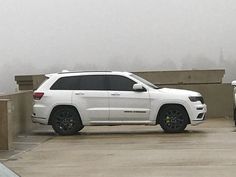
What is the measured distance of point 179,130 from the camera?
Answer: 647 inches

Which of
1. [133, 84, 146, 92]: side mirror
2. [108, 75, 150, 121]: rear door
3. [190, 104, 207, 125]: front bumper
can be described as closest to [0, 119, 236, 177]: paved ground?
[190, 104, 207, 125]: front bumper

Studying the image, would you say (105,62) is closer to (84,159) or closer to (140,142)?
(140,142)

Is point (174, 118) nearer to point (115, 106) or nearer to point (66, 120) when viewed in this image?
point (115, 106)

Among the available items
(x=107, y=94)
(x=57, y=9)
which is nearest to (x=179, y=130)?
(x=107, y=94)

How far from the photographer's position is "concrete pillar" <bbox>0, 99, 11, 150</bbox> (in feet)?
43.7

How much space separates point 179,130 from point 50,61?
49.0ft

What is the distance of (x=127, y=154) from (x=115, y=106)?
4329 mm

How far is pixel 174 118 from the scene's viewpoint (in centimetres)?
1634

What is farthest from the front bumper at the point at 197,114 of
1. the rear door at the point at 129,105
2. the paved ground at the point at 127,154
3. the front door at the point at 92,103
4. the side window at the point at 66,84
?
the side window at the point at 66,84

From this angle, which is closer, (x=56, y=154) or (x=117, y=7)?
(x=56, y=154)

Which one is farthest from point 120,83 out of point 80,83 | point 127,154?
point 127,154

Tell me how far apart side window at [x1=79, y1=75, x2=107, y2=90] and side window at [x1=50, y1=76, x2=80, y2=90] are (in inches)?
6.4

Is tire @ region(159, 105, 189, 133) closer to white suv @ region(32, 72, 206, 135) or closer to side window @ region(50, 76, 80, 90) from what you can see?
white suv @ region(32, 72, 206, 135)

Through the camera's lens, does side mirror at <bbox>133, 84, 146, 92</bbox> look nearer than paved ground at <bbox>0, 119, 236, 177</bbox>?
No
